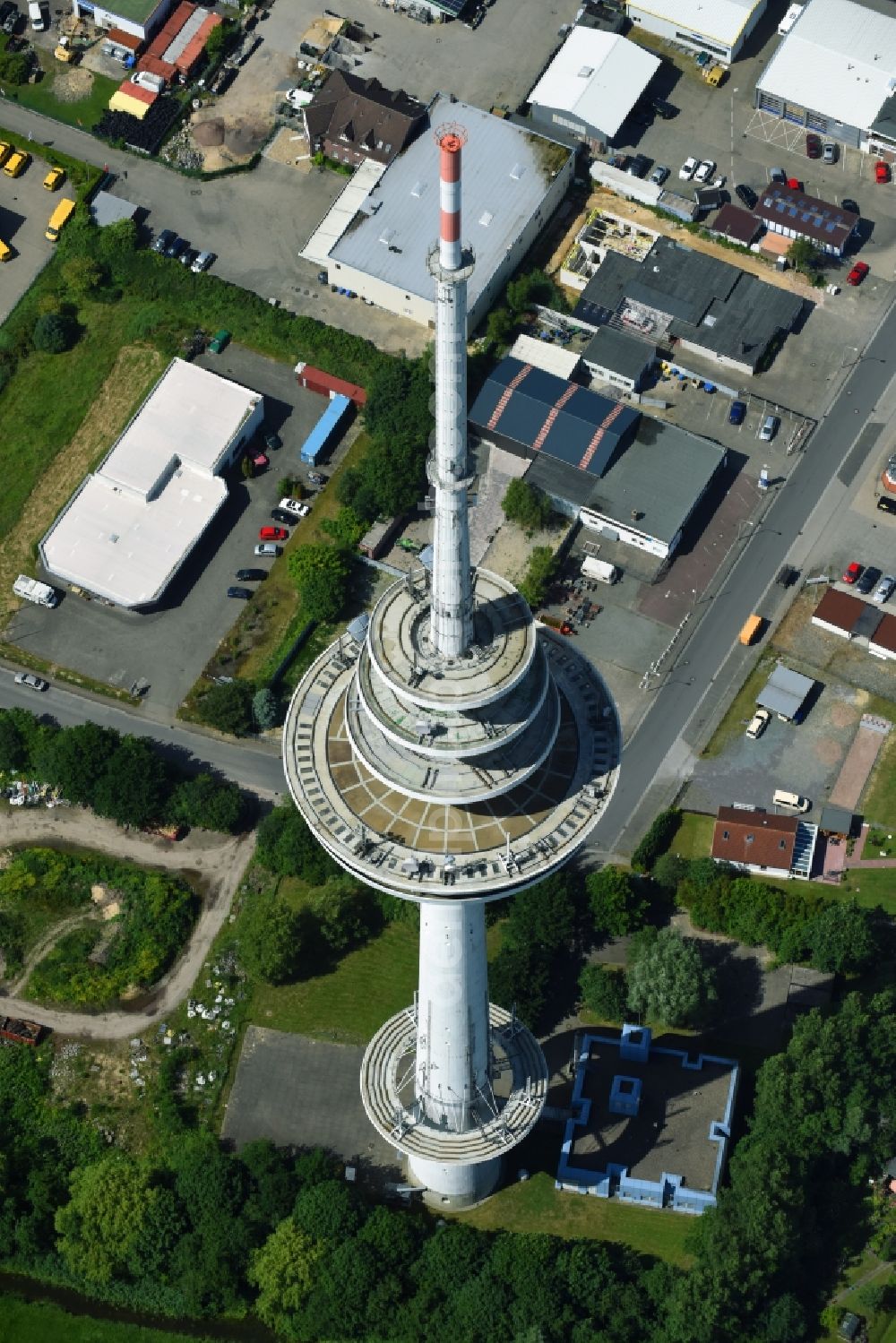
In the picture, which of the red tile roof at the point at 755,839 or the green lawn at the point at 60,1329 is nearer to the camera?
the green lawn at the point at 60,1329

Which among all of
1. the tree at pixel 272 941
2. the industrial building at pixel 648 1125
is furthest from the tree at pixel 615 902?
the tree at pixel 272 941

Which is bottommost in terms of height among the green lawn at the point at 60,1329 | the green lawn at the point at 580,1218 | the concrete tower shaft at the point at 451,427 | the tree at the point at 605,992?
the green lawn at the point at 60,1329

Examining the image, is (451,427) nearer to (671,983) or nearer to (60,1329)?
(671,983)

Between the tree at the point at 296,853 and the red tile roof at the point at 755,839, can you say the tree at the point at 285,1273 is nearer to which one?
the tree at the point at 296,853

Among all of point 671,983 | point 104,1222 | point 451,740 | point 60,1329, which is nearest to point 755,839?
point 671,983

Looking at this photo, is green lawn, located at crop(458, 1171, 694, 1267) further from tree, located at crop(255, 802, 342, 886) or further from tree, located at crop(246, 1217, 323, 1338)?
tree, located at crop(255, 802, 342, 886)

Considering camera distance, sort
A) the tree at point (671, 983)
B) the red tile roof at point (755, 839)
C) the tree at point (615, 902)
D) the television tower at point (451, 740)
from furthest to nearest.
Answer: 1. the red tile roof at point (755, 839)
2. the tree at point (615, 902)
3. the tree at point (671, 983)
4. the television tower at point (451, 740)
